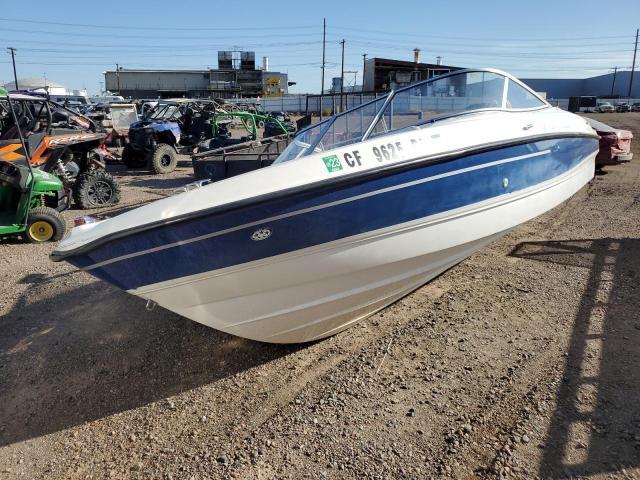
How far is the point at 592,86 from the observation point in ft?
255

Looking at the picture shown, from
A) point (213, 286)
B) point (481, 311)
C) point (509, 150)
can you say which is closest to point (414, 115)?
point (509, 150)

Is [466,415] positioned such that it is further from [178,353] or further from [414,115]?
[414,115]

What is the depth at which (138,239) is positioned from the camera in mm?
2646

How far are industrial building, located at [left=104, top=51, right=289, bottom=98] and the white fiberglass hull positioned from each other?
6782 centimetres

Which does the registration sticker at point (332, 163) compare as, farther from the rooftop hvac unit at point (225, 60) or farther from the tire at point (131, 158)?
the rooftop hvac unit at point (225, 60)

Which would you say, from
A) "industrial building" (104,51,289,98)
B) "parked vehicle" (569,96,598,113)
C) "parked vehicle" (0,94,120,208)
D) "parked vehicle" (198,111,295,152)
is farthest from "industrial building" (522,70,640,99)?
"parked vehicle" (0,94,120,208)

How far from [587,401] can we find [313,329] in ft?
5.59

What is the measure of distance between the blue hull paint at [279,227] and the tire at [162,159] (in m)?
9.70

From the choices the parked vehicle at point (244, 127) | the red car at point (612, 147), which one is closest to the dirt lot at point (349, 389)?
the red car at point (612, 147)

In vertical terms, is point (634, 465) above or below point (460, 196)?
below

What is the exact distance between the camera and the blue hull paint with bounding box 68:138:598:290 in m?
2.67

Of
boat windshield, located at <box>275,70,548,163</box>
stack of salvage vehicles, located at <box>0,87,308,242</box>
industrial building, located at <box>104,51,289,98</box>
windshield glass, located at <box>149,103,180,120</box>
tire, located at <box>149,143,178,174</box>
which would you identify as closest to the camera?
boat windshield, located at <box>275,70,548,163</box>

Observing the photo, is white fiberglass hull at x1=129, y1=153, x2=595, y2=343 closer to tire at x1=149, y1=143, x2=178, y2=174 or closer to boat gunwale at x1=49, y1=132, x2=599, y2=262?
boat gunwale at x1=49, y1=132, x2=599, y2=262

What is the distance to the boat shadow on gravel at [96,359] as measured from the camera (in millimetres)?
2836
